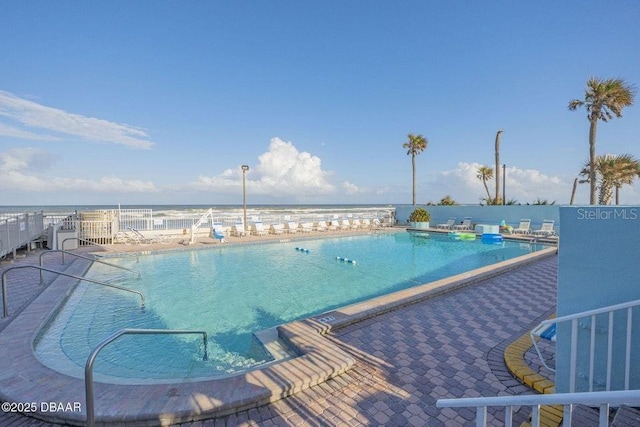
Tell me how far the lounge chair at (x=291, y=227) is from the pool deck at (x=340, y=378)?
39.9ft

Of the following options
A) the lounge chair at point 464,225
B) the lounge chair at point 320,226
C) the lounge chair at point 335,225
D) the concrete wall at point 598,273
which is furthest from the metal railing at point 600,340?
the lounge chair at point 464,225

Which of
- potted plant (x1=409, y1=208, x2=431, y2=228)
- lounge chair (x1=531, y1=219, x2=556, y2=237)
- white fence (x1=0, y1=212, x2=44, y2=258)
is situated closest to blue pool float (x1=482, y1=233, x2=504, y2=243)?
lounge chair (x1=531, y1=219, x2=556, y2=237)

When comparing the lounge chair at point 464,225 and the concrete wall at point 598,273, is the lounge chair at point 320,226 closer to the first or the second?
the lounge chair at point 464,225

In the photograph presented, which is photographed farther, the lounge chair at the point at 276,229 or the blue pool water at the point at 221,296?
the lounge chair at the point at 276,229

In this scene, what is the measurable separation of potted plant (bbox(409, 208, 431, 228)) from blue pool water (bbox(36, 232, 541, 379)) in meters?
6.04

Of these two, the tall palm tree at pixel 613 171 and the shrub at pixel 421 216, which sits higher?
the tall palm tree at pixel 613 171

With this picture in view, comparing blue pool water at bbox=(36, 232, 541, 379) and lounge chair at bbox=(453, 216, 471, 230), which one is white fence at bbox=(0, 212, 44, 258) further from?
lounge chair at bbox=(453, 216, 471, 230)

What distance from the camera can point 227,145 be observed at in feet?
76.5

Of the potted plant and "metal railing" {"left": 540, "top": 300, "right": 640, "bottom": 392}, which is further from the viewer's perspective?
the potted plant

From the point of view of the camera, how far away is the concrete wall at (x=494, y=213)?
55.6 feet

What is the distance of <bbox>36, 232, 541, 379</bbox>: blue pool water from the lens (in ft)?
13.4

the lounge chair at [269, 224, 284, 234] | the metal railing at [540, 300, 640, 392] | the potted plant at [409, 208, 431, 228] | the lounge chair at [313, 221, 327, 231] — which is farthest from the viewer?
the potted plant at [409, 208, 431, 228]

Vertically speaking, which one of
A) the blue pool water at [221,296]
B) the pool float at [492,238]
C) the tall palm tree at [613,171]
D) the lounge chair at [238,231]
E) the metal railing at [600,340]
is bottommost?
the blue pool water at [221,296]

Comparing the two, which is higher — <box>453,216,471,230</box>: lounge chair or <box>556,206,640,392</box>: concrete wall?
<box>556,206,640,392</box>: concrete wall
